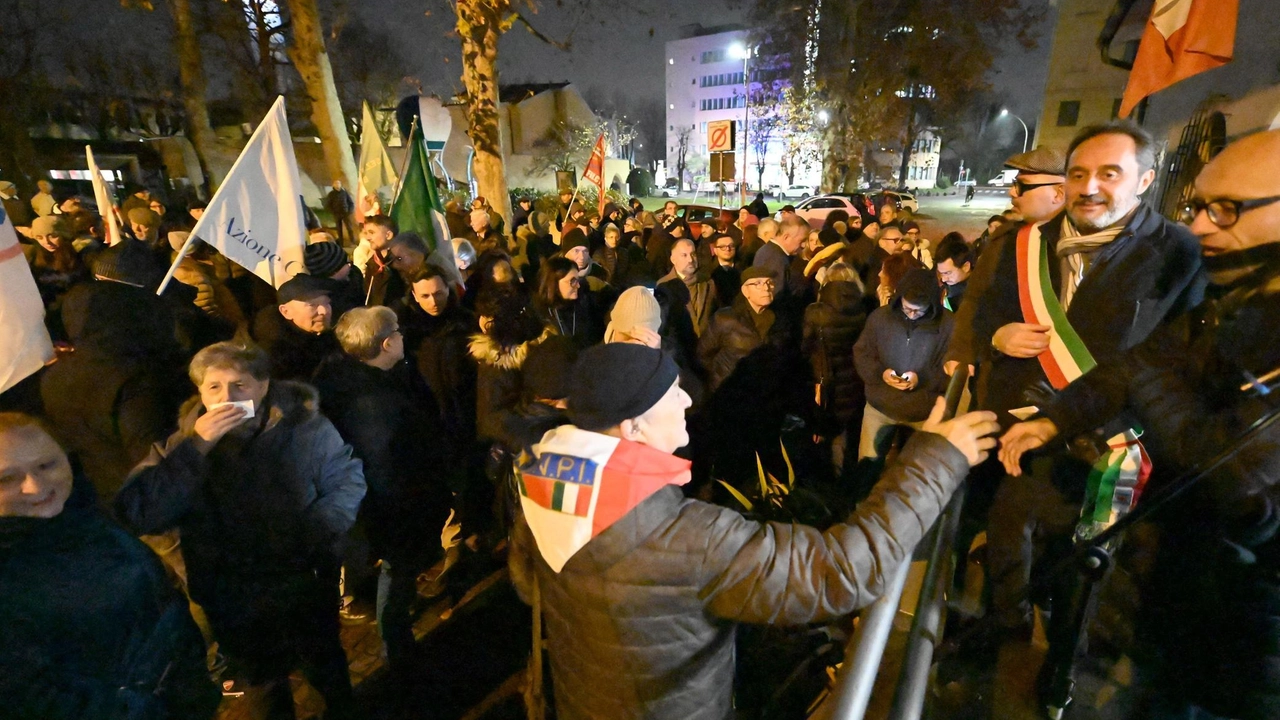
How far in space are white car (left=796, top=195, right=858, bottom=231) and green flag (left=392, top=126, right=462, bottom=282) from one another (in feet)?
59.6

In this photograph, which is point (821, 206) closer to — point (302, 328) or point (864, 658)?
point (302, 328)

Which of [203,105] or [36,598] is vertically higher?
[203,105]

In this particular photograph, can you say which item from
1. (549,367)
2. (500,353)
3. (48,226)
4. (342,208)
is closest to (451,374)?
(500,353)

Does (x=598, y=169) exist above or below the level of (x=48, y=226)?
above

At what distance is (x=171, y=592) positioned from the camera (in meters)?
2.02

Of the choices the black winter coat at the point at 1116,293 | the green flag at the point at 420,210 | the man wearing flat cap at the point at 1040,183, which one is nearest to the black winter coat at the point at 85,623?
the black winter coat at the point at 1116,293

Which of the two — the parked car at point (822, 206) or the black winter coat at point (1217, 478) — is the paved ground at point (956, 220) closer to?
the parked car at point (822, 206)

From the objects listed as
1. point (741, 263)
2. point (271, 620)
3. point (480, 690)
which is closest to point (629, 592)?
point (271, 620)

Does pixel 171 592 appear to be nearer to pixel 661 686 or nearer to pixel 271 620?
pixel 271 620

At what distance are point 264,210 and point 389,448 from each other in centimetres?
192

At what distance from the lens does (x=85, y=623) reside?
67.9 inches

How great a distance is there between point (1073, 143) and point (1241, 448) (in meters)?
1.27

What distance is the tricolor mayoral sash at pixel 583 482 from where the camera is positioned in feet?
4.89

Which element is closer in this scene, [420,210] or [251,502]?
[251,502]
